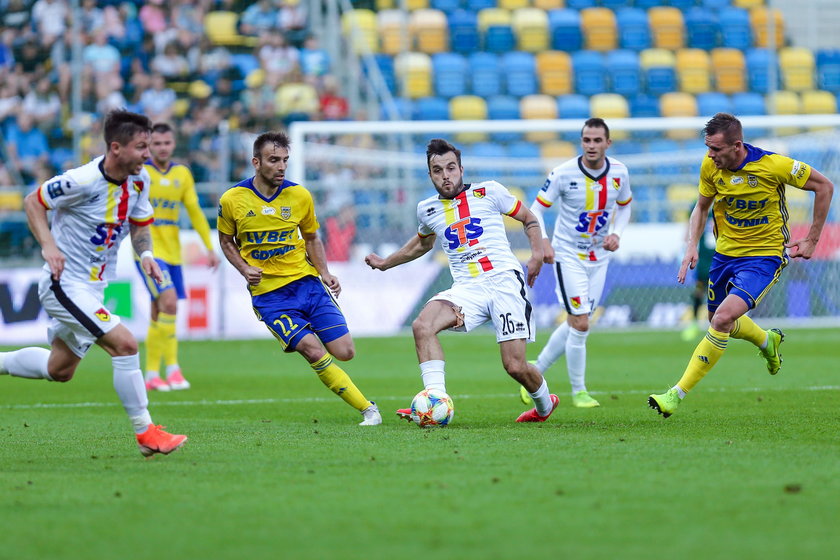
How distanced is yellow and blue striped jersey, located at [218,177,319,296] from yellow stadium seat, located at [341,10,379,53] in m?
15.7

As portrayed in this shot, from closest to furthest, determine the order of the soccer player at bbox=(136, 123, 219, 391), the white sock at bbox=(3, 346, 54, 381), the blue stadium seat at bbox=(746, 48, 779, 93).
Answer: the white sock at bbox=(3, 346, 54, 381)
the soccer player at bbox=(136, 123, 219, 391)
the blue stadium seat at bbox=(746, 48, 779, 93)

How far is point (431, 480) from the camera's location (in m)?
5.54

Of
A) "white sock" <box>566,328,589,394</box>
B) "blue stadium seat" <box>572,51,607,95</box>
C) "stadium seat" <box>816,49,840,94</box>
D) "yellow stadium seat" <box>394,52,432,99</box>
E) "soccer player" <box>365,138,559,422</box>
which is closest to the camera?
"soccer player" <box>365,138,559,422</box>

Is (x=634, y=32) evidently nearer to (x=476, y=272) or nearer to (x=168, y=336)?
(x=168, y=336)

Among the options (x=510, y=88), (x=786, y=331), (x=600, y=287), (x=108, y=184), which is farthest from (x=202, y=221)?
(x=510, y=88)

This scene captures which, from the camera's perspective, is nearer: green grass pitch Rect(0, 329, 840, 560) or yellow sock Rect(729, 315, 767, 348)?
green grass pitch Rect(0, 329, 840, 560)

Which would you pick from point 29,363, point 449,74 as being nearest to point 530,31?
point 449,74

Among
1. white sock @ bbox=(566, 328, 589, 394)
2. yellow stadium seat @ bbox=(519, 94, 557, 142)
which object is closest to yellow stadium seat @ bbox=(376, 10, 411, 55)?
yellow stadium seat @ bbox=(519, 94, 557, 142)

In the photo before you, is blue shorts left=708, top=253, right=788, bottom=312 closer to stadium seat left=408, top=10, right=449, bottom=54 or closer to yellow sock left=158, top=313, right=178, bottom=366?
yellow sock left=158, top=313, right=178, bottom=366

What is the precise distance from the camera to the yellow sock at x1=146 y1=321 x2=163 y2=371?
12.0m

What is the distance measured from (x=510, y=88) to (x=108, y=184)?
19825 millimetres

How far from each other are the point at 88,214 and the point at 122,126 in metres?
0.56

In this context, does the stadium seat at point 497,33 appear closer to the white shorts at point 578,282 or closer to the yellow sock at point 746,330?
the white shorts at point 578,282

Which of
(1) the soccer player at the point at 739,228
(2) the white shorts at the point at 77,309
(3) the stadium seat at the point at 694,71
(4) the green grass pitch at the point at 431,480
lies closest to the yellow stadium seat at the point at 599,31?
(3) the stadium seat at the point at 694,71
